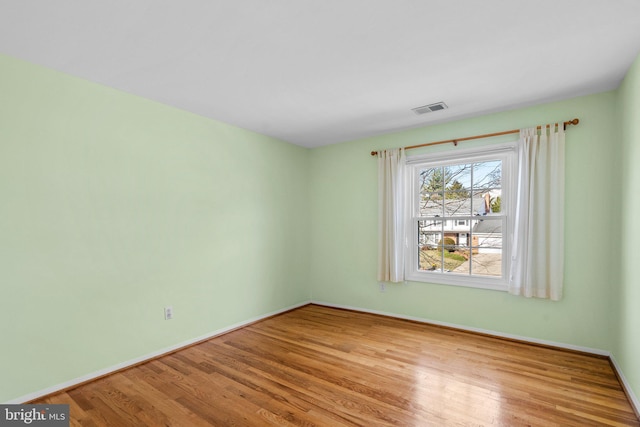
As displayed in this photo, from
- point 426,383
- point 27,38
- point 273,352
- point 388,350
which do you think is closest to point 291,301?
point 273,352

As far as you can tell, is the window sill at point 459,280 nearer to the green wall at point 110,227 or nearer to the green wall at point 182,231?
the green wall at point 182,231

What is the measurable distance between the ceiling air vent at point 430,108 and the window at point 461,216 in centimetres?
66

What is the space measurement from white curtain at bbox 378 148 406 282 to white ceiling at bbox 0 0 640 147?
1052 mm

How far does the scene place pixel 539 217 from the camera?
324cm

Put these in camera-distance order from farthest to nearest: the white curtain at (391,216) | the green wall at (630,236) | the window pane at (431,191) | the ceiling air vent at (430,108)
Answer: the white curtain at (391,216) < the window pane at (431,191) < the ceiling air vent at (430,108) < the green wall at (630,236)

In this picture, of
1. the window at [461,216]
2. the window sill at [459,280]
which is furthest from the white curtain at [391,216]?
the window sill at [459,280]

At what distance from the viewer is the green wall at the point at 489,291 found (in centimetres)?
301

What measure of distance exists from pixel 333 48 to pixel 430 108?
5.23 feet

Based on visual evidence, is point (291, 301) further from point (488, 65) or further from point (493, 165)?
point (488, 65)

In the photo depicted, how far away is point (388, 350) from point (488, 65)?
2660mm

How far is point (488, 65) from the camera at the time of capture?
8.09ft

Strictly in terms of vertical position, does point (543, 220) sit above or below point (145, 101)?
below

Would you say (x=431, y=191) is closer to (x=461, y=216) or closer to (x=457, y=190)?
(x=457, y=190)

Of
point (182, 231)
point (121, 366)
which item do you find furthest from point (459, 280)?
point (121, 366)
